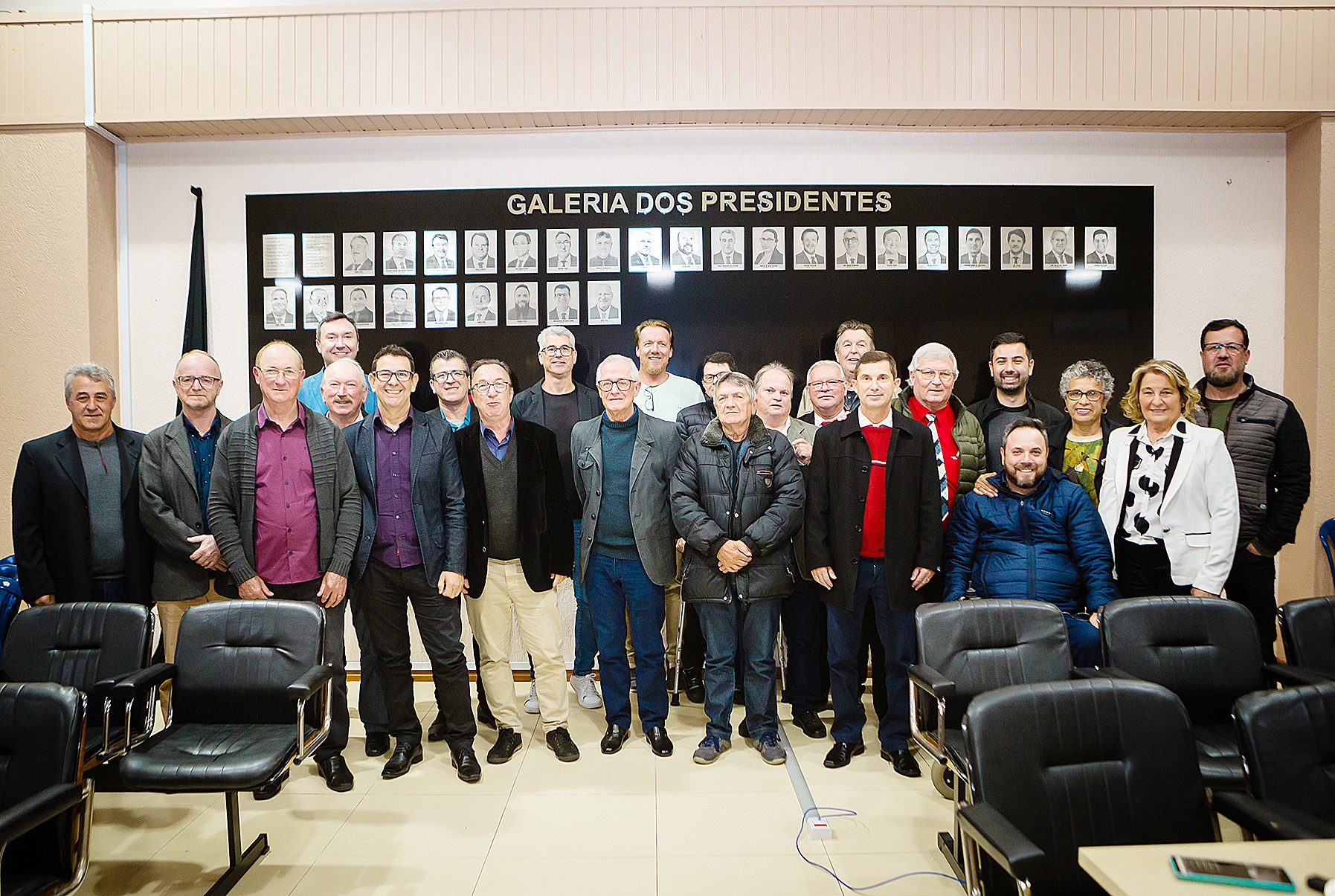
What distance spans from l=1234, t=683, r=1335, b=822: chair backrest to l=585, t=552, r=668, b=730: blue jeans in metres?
2.32

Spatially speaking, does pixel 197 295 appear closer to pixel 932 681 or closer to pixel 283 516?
pixel 283 516

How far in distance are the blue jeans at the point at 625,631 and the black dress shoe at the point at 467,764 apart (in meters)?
0.68

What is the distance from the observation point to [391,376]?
11.2 ft

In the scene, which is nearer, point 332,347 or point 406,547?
point 406,547

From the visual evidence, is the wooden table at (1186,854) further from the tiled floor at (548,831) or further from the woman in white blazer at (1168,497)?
the woman in white blazer at (1168,497)

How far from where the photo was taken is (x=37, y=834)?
1.90 meters

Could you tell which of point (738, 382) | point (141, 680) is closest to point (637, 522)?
point (738, 382)

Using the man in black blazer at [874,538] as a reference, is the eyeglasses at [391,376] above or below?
above

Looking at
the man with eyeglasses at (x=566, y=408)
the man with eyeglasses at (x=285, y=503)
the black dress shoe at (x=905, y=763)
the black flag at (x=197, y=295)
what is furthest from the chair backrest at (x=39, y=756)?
the black flag at (x=197, y=295)

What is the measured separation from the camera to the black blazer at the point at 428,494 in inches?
132

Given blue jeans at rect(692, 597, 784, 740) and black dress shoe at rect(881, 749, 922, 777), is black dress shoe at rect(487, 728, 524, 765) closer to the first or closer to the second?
blue jeans at rect(692, 597, 784, 740)

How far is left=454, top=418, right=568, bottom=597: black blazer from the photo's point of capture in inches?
136

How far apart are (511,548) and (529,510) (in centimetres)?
21

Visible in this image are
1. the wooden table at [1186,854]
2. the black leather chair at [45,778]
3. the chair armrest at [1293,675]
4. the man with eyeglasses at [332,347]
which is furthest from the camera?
the man with eyeglasses at [332,347]
